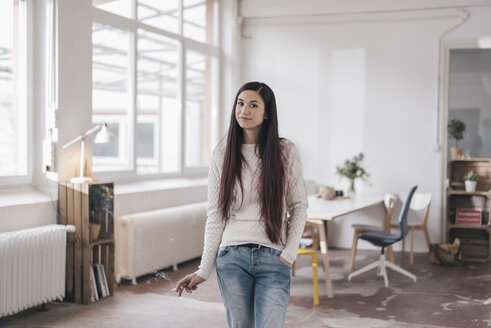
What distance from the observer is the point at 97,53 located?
531cm

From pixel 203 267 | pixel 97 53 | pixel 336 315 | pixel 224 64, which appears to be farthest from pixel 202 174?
pixel 203 267

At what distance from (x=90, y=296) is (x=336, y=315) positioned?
1.94 m

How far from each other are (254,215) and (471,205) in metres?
5.56

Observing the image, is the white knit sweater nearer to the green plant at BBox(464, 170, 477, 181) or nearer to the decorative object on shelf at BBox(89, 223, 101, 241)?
the decorative object on shelf at BBox(89, 223, 101, 241)

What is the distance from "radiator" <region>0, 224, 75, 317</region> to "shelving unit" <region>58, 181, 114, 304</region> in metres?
0.12

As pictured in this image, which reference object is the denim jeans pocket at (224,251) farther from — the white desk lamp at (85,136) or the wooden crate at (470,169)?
the wooden crate at (470,169)

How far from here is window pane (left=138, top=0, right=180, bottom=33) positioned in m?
6.06

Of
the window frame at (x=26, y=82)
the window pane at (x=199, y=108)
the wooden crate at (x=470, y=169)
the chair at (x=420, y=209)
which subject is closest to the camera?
the window frame at (x=26, y=82)

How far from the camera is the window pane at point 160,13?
19.9 feet

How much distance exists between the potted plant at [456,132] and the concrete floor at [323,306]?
5.44 ft

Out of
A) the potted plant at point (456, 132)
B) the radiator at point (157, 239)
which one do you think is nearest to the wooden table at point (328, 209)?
the potted plant at point (456, 132)

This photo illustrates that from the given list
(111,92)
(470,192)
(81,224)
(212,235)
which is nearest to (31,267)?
(81,224)

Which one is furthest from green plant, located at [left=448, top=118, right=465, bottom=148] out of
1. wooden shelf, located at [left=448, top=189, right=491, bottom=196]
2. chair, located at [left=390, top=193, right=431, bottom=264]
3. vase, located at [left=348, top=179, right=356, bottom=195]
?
vase, located at [left=348, top=179, right=356, bottom=195]

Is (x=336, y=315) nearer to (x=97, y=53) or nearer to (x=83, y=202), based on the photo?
(x=83, y=202)
